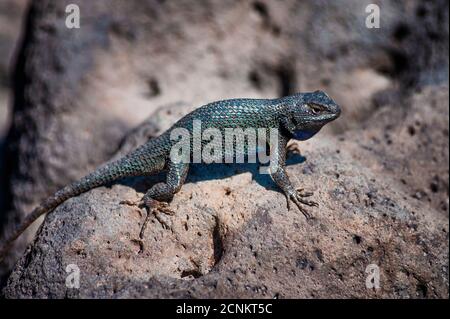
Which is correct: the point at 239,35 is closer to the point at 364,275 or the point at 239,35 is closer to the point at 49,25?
the point at 49,25

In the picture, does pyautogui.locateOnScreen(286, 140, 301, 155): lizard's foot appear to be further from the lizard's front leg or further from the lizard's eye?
the lizard's eye

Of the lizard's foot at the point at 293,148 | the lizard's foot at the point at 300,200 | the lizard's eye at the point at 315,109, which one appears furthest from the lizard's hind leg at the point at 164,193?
the lizard's eye at the point at 315,109


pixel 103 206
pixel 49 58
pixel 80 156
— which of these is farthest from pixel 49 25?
pixel 103 206

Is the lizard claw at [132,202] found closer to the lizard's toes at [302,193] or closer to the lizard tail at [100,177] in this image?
the lizard tail at [100,177]

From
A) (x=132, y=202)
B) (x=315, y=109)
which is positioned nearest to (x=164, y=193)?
(x=132, y=202)

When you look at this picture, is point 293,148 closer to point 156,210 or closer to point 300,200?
point 300,200
